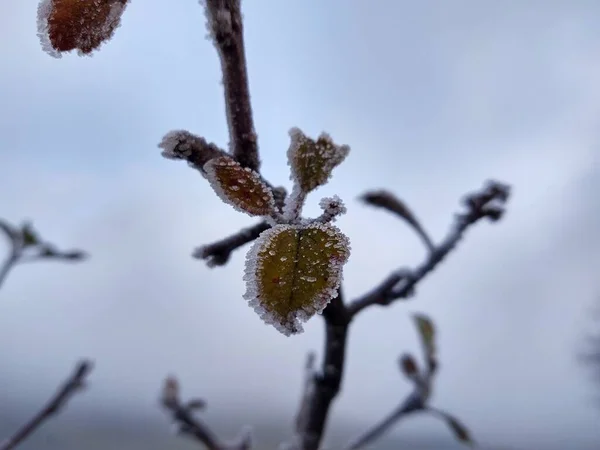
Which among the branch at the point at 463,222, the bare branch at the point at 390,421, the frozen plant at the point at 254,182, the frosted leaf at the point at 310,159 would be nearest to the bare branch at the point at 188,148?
the frozen plant at the point at 254,182

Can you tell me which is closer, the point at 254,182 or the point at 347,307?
the point at 254,182

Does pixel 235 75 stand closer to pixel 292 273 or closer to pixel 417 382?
pixel 292 273

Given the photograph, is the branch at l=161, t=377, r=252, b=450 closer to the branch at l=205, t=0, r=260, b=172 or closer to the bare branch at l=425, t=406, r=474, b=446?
the bare branch at l=425, t=406, r=474, b=446

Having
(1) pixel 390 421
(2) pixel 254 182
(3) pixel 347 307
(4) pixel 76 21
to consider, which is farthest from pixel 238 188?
(1) pixel 390 421

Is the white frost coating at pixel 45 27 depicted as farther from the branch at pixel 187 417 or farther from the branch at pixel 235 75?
the branch at pixel 187 417

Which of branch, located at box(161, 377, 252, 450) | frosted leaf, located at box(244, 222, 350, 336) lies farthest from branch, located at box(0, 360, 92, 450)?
frosted leaf, located at box(244, 222, 350, 336)

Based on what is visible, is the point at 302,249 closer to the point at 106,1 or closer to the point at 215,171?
the point at 215,171
